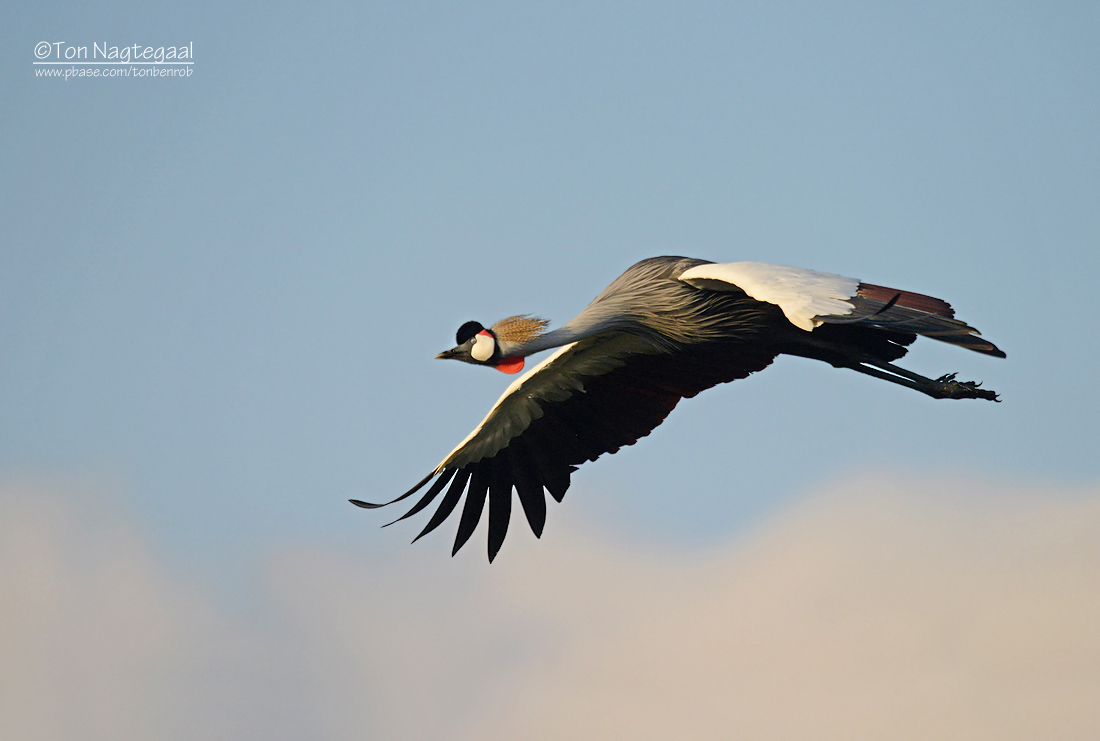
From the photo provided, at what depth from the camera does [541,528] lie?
10.1m

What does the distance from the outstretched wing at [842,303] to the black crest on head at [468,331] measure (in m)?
1.70

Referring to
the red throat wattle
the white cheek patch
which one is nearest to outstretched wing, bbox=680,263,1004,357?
the red throat wattle

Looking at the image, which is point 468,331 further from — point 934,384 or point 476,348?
point 934,384

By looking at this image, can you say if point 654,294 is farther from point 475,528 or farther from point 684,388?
point 475,528

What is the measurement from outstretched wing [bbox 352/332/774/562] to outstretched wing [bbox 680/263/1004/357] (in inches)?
67.9

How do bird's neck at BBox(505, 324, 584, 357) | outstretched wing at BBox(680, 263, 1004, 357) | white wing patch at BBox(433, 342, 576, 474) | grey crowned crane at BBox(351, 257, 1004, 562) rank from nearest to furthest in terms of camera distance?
1. outstretched wing at BBox(680, 263, 1004, 357)
2. grey crowned crane at BBox(351, 257, 1004, 562)
3. bird's neck at BBox(505, 324, 584, 357)
4. white wing patch at BBox(433, 342, 576, 474)

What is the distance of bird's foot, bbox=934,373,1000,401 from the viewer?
851 cm

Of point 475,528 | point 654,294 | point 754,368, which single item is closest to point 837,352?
point 754,368

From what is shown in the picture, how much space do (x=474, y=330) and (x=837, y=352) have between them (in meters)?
2.83

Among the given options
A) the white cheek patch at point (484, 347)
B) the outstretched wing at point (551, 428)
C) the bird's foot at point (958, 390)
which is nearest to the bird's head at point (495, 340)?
the white cheek patch at point (484, 347)

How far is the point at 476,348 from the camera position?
27.7 ft

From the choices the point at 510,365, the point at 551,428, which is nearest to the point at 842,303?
the point at 510,365

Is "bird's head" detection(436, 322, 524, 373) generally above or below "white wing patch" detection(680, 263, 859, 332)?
below

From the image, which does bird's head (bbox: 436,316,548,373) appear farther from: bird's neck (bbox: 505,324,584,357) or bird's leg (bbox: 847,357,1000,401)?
bird's leg (bbox: 847,357,1000,401)
